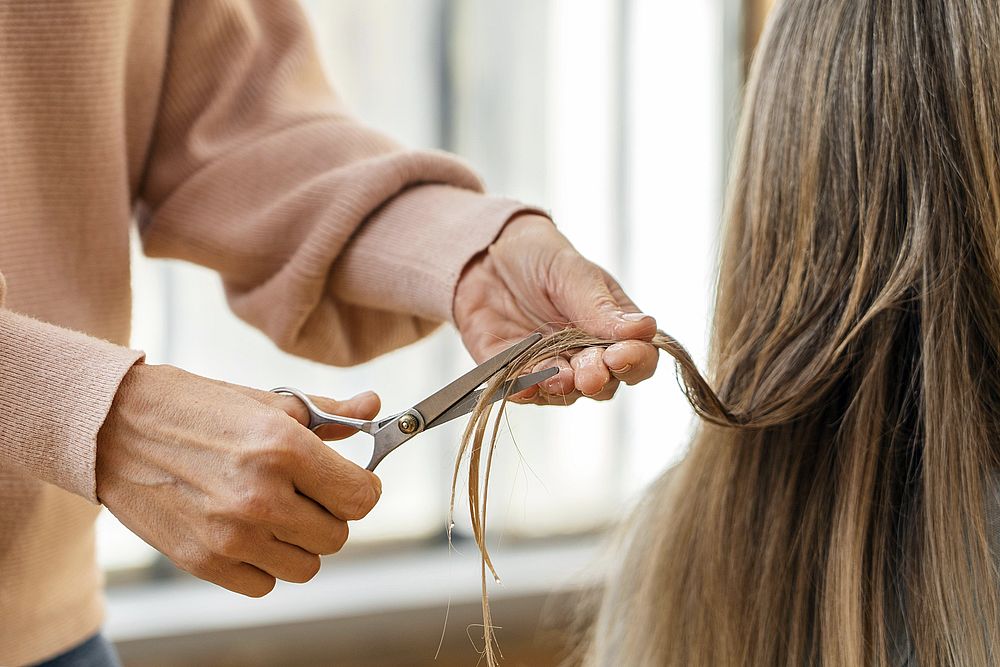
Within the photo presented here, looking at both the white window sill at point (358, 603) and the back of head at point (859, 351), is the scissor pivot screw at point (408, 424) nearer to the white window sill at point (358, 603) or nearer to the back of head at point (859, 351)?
the back of head at point (859, 351)

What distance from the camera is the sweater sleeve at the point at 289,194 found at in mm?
782

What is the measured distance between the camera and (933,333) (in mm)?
619

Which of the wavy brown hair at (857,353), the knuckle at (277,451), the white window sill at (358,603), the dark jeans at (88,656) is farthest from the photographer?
the white window sill at (358,603)

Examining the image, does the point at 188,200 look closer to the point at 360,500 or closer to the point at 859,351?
the point at 360,500

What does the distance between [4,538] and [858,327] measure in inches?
24.6

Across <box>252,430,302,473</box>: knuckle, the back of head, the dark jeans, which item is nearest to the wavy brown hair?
the back of head

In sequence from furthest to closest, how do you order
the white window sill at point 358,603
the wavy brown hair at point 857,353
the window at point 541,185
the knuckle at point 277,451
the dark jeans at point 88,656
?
the window at point 541,185 < the white window sill at point 358,603 < the dark jeans at point 88,656 < the wavy brown hair at point 857,353 < the knuckle at point 277,451

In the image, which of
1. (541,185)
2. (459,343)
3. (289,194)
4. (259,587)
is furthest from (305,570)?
(541,185)

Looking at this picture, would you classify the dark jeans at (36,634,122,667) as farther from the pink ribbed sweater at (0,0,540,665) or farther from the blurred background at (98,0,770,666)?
the blurred background at (98,0,770,666)

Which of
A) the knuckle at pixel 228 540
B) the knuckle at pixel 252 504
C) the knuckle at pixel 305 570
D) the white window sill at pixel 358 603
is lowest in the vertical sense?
the white window sill at pixel 358 603

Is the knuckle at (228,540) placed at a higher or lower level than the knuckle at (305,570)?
higher

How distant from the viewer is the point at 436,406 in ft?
2.01

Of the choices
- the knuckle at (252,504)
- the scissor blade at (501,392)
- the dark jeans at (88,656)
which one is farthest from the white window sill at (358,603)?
the knuckle at (252,504)

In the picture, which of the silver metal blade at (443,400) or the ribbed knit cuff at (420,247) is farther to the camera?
the ribbed knit cuff at (420,247)
